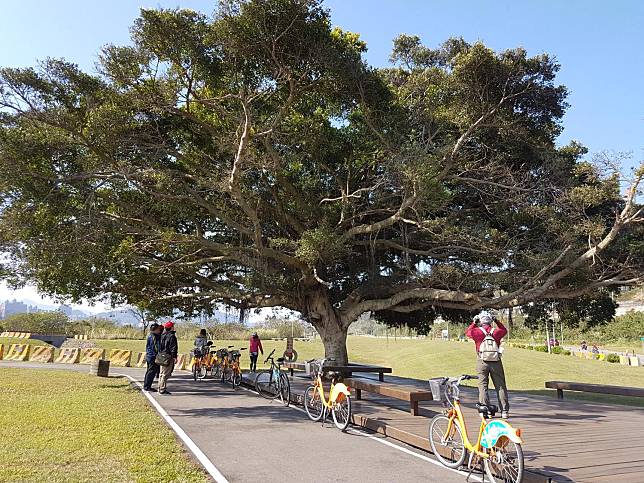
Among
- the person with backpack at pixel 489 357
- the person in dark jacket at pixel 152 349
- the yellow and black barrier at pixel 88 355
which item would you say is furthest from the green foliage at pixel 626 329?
the person with backpack at pixel 489 357

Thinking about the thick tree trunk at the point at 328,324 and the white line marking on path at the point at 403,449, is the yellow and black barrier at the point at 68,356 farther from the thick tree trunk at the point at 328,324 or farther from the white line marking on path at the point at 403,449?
the white line marking on path at the point at 403,449

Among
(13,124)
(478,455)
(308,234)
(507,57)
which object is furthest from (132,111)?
(478,455)

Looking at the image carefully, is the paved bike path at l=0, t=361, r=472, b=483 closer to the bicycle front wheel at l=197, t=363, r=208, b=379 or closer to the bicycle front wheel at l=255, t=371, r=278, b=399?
the bicycle front wheel at l=255, t=371, r=278, b=399

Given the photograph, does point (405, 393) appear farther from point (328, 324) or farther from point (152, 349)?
point (328, 324)

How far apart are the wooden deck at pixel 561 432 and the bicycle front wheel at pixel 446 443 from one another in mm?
468

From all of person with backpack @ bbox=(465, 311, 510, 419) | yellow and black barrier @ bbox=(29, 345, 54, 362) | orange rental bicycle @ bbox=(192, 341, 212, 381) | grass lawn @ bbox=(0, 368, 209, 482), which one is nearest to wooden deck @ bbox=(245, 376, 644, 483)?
person with backpack @ bbox=(465, 311, 510, 419)

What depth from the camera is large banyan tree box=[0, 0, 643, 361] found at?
1241 centimetres

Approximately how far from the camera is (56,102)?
1313 centimetres

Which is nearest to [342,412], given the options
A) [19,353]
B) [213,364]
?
[213,364]

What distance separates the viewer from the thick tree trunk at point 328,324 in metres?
18.4

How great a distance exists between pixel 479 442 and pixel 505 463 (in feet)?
1.41

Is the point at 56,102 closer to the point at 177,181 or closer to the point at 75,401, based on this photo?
the point at 177,181

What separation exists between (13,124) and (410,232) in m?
12.4

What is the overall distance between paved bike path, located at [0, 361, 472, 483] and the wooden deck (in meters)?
0.75
